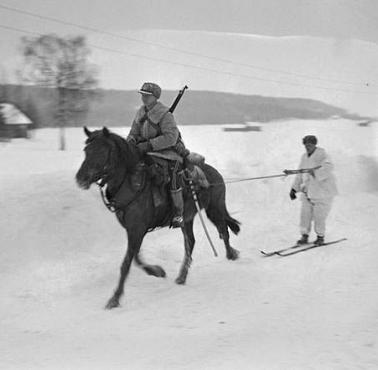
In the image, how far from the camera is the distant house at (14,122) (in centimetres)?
1653

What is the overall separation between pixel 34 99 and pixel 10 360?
592 inches

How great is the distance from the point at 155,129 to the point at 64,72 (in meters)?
12.8

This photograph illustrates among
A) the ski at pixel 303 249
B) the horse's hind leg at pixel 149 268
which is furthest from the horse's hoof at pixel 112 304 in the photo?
the ski at pixel 303 249

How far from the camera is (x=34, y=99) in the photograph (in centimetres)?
1819

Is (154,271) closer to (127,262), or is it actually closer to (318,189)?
(127,262)

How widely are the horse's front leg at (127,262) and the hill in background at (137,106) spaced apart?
9316mm

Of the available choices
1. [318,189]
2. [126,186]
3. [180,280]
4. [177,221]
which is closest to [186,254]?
[180,280]

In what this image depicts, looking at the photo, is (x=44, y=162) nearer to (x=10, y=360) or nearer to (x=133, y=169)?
(x=133, y=169)

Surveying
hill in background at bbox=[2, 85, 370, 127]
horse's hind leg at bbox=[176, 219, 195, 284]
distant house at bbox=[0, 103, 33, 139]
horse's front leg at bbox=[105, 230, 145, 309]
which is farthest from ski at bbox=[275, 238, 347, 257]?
distant house at bbox=[0, 103, 33, 139]

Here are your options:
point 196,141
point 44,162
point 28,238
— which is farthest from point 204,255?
point 196,141

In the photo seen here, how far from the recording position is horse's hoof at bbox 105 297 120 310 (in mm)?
5914

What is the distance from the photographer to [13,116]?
54.9 ft

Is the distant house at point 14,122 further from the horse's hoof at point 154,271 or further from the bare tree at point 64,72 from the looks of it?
the horse's hoof at point 154,271

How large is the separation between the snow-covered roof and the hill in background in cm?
21
